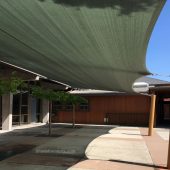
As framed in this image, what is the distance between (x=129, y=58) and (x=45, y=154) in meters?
5.53

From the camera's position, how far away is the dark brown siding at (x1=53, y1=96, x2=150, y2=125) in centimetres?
2912

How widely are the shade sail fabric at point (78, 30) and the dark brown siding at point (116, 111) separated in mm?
21212

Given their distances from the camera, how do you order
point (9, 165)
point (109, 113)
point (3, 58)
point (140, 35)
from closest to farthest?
point (140, 35) < point (3, 58) < point (9, 165) < point (109, 113)

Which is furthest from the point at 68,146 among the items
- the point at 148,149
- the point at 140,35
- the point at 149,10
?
the point at 149,10

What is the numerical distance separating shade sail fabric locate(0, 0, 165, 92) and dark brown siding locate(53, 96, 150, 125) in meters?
21.2

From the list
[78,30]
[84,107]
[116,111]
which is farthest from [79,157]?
[84,107]

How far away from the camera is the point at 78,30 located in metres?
5.42

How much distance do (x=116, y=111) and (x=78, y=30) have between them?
24980 millimetres

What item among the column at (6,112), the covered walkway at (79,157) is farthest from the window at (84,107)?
the covered walkway at (79,157)

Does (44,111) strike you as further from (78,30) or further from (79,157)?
(78,30)

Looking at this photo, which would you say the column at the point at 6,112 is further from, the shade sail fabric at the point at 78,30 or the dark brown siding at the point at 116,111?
the shade sail fabric at the point at 78,30

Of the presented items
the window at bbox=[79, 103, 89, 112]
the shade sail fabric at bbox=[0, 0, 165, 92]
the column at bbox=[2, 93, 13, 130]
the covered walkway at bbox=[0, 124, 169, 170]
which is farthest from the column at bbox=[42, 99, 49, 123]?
the shade sail fabric at bbox=[0, 0, 165, 92]

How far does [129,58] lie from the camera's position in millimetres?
7570

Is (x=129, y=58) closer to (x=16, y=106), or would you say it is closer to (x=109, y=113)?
(x=16, y=106)
